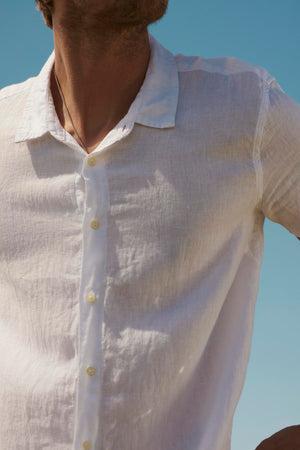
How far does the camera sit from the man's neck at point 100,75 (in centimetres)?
145

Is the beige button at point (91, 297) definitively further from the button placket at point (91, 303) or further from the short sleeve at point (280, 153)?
the short sleeve at point (280, 153)

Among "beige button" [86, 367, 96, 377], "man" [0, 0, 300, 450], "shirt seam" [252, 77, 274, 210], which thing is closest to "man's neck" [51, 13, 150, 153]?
"man" [0, 0, 300, 450]

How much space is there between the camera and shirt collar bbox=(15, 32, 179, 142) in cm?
140

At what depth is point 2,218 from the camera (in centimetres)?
150

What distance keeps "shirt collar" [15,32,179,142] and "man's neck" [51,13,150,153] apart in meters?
0.04

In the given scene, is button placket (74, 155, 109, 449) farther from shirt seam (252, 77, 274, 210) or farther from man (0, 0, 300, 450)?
shirt seam (252, 77, 274, 210)

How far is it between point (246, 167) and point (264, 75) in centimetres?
24

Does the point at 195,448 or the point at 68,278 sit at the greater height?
the point at 68,278

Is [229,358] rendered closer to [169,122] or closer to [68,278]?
[68,278]

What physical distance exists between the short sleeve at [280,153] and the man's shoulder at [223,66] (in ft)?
0.17

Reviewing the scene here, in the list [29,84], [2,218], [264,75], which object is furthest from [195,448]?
[29,84]

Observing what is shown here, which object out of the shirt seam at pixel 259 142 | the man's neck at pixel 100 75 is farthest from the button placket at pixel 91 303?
the shirt seam at pixel 259 142

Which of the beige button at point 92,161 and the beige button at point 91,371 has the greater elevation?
the beige button at point 92,161

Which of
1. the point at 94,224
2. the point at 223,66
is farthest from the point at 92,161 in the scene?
the point at 223,66
